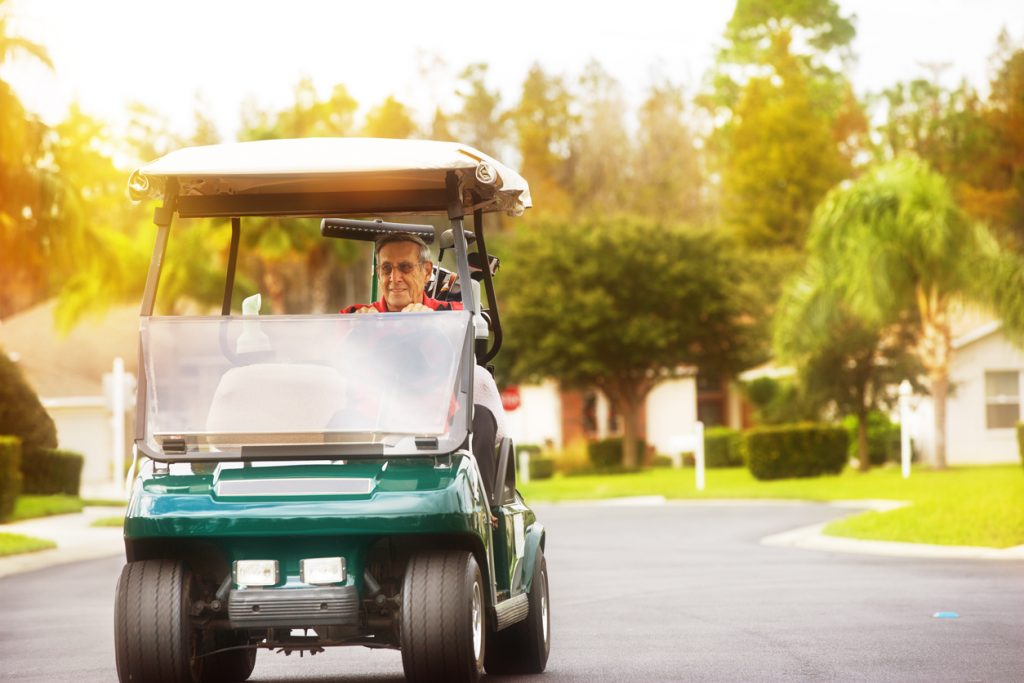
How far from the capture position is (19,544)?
21.7 m

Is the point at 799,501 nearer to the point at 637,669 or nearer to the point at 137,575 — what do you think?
the point at 637,669

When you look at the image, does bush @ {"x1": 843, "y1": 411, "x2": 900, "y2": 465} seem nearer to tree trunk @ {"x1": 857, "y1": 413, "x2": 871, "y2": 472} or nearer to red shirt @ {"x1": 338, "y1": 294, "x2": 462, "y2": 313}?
tree trunk @ {"x1": 857, "y1": 413, "x2": 871, "y2": 472}

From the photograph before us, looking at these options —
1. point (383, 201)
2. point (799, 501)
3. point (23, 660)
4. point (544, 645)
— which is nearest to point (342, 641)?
point (544, 645)

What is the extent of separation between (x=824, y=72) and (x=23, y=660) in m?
74.5

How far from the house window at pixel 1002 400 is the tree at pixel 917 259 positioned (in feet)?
24.4

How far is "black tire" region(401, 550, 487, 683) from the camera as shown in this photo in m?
7.39

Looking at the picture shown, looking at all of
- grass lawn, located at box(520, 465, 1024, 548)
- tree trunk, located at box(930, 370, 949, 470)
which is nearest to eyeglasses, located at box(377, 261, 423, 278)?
grass lawn, located at box(520, 465, 1024, 548)

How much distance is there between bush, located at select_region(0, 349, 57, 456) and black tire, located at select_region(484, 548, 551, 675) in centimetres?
2258

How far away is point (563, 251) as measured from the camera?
53031 mm

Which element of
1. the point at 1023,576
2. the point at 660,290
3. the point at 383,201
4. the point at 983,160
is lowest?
the point at 1023,576

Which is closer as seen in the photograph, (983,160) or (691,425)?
(691,425)

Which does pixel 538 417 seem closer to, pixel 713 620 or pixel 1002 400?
pixel 1002 400

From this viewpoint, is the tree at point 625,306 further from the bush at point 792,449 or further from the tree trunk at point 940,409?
the tree trunk at point 940,409

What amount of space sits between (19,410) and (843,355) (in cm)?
1907
